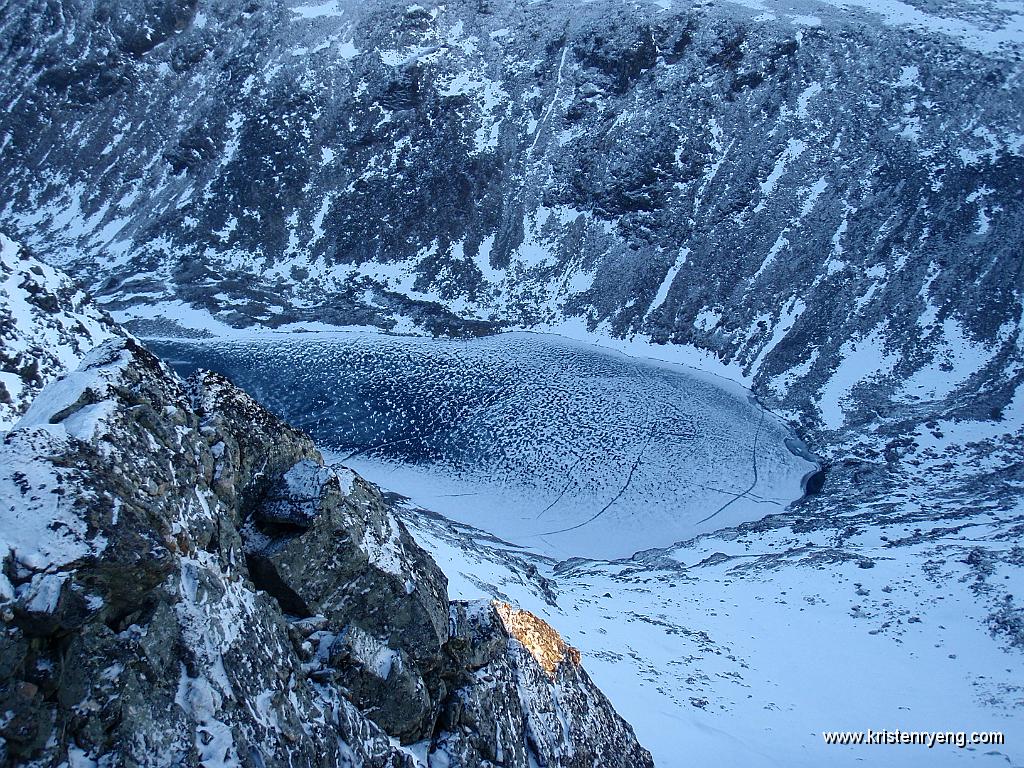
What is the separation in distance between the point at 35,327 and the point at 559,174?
209 feet

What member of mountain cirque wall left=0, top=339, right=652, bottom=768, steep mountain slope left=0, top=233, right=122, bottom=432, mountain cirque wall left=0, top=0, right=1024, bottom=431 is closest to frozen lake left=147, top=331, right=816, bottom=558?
mountain cirque wall left=0, top=0, right=1024, bottom=431

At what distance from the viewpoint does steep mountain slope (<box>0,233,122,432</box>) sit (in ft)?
59.3

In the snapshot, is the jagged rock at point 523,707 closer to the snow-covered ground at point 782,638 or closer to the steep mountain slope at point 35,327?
the snow-covered ground at point 782,638

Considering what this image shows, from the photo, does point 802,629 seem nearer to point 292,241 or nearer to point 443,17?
point 292,241

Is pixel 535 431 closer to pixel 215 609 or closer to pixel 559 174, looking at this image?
pixel 559 174

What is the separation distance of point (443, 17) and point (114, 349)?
94284mm

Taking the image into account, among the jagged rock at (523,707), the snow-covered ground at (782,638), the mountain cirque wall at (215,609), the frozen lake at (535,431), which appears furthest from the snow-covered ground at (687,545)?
the mountain cirque wall at (215,609)

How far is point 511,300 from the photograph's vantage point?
2741 inches

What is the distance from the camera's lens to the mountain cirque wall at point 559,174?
58406 millimetres

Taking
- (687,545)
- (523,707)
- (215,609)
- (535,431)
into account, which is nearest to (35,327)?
(215,609)

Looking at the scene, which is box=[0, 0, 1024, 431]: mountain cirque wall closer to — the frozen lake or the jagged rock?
the frozen lake

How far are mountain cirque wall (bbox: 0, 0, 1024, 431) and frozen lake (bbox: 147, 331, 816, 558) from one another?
19.0 ft

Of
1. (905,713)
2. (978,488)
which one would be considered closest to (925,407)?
(978,488)

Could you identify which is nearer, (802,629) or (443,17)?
(802,629)
